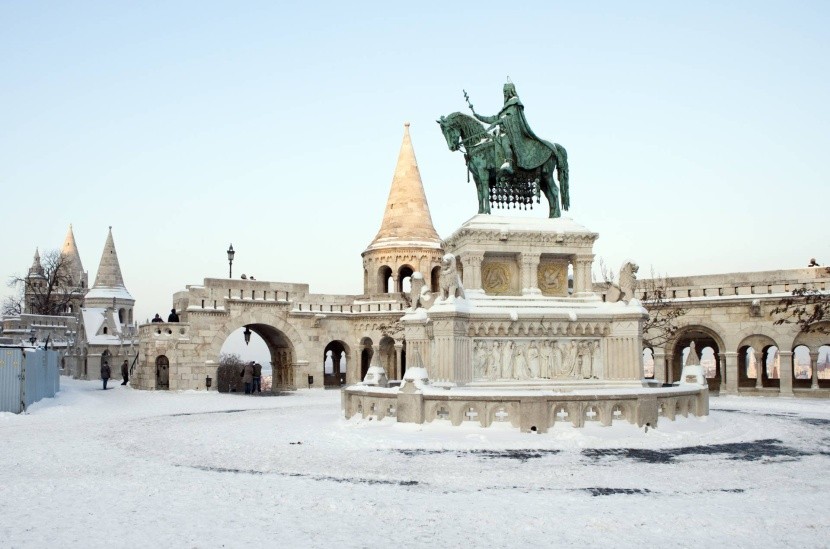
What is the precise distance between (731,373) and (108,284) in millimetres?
38725

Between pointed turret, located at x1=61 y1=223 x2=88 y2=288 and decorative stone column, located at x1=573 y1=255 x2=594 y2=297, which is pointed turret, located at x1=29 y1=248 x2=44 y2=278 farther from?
decorative stone column, located at x1=573 y1=255 x2=594 y2=297

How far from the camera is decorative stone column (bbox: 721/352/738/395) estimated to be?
27859mm

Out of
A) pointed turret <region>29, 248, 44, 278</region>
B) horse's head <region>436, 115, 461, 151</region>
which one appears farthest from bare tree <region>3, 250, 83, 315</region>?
horse's head <region>436, 115, 461, 151</region>

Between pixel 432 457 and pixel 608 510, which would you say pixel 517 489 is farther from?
pixel 432 457

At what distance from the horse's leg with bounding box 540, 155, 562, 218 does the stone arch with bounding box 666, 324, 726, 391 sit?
46.5 feet

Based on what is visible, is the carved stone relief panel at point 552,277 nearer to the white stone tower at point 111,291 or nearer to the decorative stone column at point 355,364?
the decorative stone column at point 355,364

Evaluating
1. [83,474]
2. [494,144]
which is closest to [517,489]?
[83,474]

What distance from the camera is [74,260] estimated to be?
2630 inches

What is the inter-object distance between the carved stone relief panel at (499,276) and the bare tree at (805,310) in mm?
13869

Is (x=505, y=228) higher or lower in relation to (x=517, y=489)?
higher

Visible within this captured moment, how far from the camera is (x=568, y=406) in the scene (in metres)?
12.5

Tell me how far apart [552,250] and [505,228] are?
4.00ft

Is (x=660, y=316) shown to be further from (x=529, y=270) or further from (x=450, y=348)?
(x=450, y=348)

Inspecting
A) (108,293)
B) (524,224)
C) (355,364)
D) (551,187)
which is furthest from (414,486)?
(108,293)
